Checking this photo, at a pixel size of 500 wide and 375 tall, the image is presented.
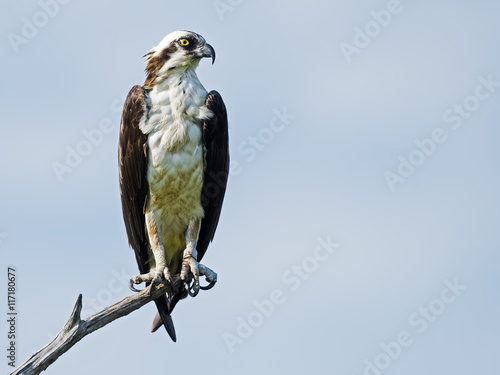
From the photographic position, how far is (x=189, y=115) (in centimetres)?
852

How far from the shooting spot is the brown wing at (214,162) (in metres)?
8.66

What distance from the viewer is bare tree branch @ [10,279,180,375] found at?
638 centimetres

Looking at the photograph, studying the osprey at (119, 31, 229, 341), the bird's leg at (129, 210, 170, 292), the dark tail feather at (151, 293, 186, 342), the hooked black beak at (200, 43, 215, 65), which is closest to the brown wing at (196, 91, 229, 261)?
the osprey at (119, 31, 229, 341)

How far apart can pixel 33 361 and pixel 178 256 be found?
2.84 m

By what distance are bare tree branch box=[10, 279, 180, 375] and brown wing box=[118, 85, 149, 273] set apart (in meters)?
1.68

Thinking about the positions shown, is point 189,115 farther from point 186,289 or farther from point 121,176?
point 186,289

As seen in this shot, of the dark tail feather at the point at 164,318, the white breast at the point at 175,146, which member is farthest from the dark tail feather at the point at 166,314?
the white breast at the point at 175,146

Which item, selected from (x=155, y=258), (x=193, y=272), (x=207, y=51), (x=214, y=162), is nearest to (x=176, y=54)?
(x=207, y=51)

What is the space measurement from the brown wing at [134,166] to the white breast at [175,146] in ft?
0.27

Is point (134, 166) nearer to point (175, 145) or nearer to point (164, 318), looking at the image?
point (175, 145)

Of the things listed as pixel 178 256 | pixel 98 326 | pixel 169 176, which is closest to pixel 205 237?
pixel 178 256

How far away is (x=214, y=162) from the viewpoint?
28.7ft

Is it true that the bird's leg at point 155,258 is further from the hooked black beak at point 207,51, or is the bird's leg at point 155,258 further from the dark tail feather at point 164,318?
the hooked black beak at point 207,51

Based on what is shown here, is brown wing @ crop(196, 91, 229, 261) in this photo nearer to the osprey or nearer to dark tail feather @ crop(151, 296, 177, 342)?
the osprey
